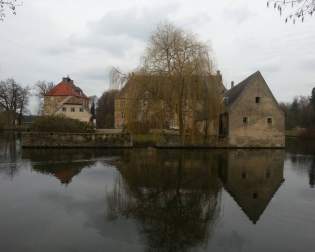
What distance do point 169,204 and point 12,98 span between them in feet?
190

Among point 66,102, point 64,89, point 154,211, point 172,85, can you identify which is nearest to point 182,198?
point 154,211

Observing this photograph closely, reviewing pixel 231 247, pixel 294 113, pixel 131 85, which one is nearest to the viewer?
pixel 231 247

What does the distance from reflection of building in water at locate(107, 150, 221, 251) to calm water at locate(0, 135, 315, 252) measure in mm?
19

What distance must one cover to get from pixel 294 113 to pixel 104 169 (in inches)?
2693

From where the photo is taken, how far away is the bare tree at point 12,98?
5862cm

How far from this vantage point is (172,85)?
27.1 m

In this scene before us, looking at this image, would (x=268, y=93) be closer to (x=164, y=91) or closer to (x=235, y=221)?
(x=164, y=91)

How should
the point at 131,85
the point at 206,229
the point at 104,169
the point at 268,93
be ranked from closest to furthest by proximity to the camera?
the point at 206,229 < the point at 104,169 < the point at 131,85 < the point at 268,93

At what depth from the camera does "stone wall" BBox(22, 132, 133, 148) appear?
27.0 metres

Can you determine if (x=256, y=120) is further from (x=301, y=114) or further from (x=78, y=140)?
→ (x=301, y=114)

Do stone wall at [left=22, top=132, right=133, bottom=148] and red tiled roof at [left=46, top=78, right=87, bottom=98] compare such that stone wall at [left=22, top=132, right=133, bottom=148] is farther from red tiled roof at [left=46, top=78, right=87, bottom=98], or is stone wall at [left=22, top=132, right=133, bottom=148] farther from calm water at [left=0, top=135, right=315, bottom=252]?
red tiled roof at [left=46, top=78, right=87, bottom=98]

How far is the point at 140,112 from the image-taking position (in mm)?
27141

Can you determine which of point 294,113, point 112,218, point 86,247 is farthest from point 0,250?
point 294,113

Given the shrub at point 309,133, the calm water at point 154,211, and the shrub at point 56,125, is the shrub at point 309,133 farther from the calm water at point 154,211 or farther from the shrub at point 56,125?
the calm water at point 154,211
